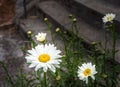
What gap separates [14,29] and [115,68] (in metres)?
3.22

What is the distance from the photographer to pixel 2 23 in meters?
6.12

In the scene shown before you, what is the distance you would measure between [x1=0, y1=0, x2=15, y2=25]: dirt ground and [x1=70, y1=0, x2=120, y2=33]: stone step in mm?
1595

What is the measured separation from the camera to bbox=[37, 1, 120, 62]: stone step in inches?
175

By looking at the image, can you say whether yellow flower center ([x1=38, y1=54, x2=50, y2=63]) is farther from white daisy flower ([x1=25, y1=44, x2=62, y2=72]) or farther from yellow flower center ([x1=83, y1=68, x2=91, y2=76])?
yellow flower center ([x1=83, y1=68, x2=91, y2=76])

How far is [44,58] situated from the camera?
6.97ft

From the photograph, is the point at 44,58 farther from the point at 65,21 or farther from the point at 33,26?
the point at 33,26

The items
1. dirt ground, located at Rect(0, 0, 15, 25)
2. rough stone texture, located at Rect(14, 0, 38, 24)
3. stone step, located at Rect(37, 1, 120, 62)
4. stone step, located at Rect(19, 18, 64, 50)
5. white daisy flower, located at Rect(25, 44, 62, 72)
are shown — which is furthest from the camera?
dirt ground, located at Rect(0, 0, 15, 25)

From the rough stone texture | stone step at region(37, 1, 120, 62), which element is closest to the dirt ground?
the rough stone texture

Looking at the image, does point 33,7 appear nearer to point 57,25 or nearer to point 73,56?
point 57,25

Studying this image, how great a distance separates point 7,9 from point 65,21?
1.87 m

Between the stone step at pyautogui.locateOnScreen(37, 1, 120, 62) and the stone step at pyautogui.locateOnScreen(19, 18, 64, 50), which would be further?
the stone step at pyautogui.locateOnScreen(19, 18, 64, 50)

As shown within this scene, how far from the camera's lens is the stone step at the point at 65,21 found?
446 cm

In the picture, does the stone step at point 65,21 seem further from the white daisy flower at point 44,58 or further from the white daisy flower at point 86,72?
the white daisy flower at point 44,58

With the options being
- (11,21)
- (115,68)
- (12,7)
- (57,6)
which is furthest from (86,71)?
(12,7)
